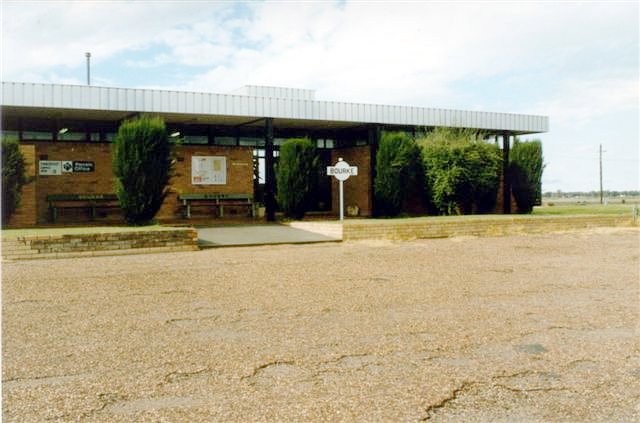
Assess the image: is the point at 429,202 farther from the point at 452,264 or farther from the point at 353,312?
the point at 353,312

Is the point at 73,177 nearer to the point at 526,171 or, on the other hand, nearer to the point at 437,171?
the point at 437,171

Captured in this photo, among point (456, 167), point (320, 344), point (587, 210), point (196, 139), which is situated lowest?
point (320, 344)

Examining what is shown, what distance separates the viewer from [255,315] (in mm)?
6543

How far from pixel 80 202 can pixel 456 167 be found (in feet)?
46.9

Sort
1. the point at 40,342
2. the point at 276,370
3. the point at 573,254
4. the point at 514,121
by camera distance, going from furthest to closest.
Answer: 1. the point at 514,121
2. the point at 573,254
3. the point at 40,342
4. the point at 276,370

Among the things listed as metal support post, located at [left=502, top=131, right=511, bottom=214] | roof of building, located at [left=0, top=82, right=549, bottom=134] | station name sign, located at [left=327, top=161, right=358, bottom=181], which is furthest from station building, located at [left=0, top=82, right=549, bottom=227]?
station name sign, located at [left=327, top=161, right=358, bottom=181]

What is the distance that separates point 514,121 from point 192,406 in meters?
26.8

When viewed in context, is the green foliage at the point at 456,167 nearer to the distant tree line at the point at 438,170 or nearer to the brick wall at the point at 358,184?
the distant tree line at the point at 438,170

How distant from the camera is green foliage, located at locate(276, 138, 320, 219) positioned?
21375 millimetres

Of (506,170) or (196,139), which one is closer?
(196,139)

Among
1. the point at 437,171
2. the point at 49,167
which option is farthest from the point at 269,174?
the point at 49,167

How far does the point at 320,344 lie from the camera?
209 inches

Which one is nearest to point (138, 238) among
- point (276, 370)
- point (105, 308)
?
point (105, 308)

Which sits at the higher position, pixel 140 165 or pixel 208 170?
pixel 208 170
